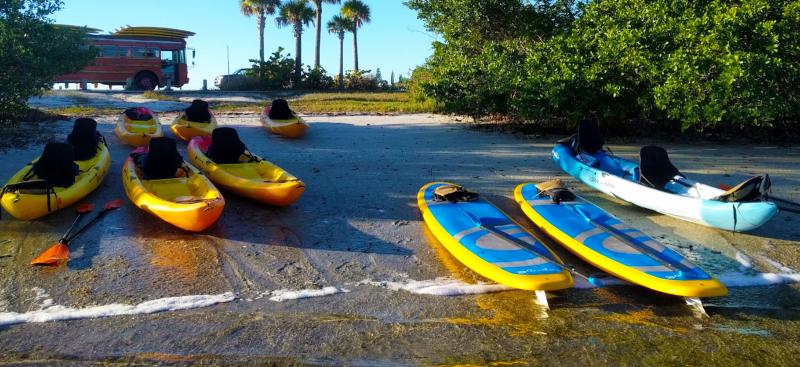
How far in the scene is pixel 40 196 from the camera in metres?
7.01

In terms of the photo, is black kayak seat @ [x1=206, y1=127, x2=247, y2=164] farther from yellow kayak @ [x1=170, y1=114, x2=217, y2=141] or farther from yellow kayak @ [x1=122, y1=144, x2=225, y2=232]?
yellow kayak @ [x1=170, y1=114, x2=217, y2=141]

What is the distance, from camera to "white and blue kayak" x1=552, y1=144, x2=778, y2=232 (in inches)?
267

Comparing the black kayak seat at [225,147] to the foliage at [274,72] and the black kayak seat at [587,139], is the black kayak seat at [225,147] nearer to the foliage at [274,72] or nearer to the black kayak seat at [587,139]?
the black kayak seat at [587,139]

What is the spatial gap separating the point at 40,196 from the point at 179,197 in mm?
1542

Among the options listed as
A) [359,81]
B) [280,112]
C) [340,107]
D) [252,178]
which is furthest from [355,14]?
[252,178]

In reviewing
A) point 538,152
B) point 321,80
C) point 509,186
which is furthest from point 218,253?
point 321,80

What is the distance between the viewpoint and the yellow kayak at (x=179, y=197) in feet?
21.7

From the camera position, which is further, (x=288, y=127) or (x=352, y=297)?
(x=288, y=127)

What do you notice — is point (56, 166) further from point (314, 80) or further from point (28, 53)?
point (314, 80)

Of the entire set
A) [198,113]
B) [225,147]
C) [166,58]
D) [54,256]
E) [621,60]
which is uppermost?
[166,58]

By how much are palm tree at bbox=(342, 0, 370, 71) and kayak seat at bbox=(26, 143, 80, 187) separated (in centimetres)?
2973

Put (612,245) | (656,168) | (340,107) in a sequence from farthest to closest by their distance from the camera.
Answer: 1. (340,107)
2. (656,168)
3. (612,245)

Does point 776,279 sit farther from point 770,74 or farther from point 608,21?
point 608,21

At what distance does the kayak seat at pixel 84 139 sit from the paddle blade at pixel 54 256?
318 centimetres
